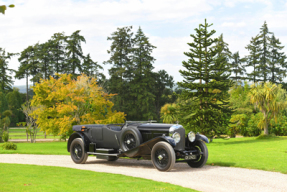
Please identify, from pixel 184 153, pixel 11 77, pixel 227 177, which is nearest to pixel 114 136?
pixel 184 153

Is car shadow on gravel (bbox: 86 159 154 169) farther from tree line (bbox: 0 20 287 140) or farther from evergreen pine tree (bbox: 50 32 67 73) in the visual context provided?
evergreen pine tree (bbox: 50 32 67 73)

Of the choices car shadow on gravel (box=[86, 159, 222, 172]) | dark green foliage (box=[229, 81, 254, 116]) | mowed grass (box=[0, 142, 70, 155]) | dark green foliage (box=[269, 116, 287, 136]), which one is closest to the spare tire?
car shadow on gravel (box=[86, 159, 222, 172])

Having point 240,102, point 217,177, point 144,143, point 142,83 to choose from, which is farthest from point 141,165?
point 142,83

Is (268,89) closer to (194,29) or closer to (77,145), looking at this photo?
(194,29)

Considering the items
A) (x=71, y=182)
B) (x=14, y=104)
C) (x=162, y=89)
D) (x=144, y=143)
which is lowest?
(x=71, y=182)

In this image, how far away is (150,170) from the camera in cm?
941

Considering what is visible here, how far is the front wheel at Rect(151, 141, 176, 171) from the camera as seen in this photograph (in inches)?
347

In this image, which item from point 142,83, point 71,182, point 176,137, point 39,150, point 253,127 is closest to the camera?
point 71,182

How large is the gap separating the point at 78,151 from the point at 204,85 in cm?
1410

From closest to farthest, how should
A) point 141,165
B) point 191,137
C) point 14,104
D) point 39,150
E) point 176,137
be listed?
1. point 176,137
2. point 191,137
3. point 141,165
4. point 39,150
5. point 14,104

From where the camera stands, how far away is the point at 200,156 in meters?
9.96

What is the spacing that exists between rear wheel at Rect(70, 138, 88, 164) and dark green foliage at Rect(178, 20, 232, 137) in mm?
12999

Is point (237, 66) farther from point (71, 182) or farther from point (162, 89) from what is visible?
Answer: point (71, 182)

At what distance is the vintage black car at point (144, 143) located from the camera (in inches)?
360
